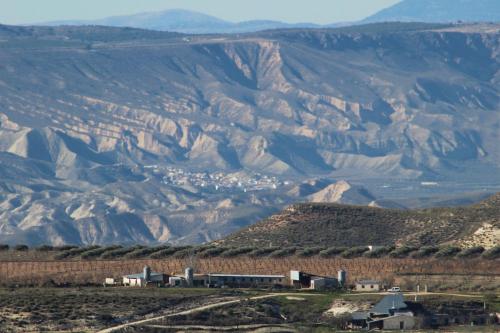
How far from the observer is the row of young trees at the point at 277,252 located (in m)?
88.6

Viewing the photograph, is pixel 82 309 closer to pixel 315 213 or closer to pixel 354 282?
pixel 354 282

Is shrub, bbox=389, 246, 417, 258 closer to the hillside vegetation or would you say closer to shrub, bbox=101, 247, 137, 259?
the hillside vegetation

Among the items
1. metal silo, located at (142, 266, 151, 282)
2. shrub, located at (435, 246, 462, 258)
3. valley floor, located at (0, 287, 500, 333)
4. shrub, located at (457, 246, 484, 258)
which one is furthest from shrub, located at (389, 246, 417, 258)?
metal silo, located at (142, 266, 151, 282)

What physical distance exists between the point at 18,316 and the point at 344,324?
11115 mm

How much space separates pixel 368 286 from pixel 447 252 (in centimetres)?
1073

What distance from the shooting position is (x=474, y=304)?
71688 mm

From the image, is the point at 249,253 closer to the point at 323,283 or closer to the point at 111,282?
the point at 323,283

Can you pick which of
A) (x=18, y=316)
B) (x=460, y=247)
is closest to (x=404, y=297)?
(x=18, y=316)

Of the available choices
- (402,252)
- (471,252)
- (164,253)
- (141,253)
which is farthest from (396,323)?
(141,253)

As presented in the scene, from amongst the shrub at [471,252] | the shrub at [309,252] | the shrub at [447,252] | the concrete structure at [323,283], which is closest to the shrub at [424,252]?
the shrub at [447,252]

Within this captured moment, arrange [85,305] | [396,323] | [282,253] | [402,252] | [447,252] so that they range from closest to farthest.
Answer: [396,323], [85,305], [447,252], [402,252], [282,253]

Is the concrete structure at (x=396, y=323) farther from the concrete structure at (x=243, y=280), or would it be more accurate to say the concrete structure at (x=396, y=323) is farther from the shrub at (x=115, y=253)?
the shrub at (x=115, y=253)

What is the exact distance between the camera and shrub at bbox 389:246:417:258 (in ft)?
292

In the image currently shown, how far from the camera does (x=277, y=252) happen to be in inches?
3556
